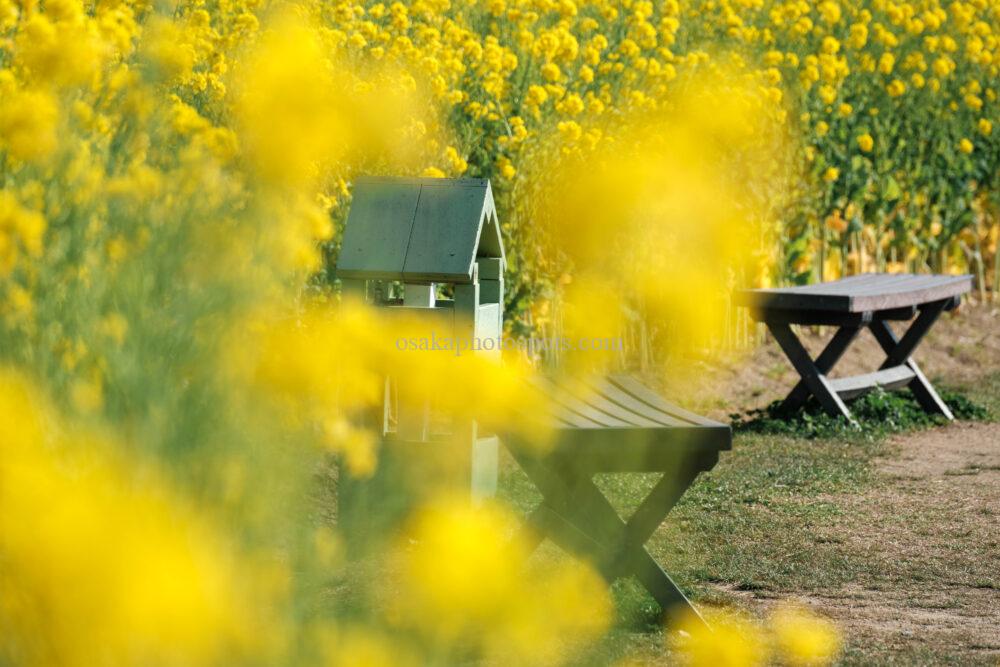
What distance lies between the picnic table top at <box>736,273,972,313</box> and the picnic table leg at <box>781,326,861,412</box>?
0.64 ft

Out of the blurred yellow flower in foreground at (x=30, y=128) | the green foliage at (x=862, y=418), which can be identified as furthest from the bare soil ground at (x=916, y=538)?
the blurred yellow flower in foreground at (x=30, y=128)

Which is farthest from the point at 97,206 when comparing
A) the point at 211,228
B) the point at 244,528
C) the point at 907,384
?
the point at 907,384

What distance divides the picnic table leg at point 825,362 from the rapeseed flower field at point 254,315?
834 millimetres

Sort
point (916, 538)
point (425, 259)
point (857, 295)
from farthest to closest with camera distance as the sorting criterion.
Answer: point (857, 295) < point (916, 538) < point (425, 259)

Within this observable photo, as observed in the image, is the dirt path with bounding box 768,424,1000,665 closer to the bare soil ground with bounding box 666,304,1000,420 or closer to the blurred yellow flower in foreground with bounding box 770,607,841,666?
the blurred yellow flower in foreground with bounding box 770,607,841,666

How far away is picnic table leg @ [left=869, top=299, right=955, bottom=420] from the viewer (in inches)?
241

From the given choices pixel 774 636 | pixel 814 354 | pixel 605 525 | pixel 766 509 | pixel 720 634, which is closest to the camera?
pixel 720 634

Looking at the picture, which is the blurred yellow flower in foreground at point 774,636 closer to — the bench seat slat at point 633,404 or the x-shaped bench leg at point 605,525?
the x-shaped bench leg at point 605,525

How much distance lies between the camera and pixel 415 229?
3.90 m

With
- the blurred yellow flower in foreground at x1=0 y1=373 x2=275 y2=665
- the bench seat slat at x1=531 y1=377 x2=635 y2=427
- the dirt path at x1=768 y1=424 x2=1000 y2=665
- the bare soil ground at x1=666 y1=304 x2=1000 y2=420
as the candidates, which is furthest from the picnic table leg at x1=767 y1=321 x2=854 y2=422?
the blurred yellow flower in foreground at x1=0 y1=373 x2=275 y2=665

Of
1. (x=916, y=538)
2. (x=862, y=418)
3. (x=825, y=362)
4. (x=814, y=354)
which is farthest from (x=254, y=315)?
(x=814, y=354)

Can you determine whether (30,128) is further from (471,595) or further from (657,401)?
(657,401)

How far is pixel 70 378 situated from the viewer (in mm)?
1987

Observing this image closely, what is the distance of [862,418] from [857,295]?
0.67 meters
